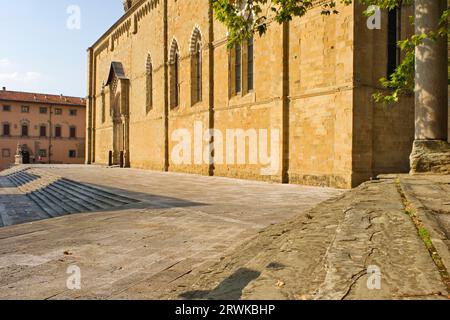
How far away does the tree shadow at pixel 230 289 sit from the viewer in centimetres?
250

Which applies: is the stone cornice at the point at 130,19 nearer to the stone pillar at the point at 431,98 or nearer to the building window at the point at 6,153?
the stone pillar at the point at 431,98

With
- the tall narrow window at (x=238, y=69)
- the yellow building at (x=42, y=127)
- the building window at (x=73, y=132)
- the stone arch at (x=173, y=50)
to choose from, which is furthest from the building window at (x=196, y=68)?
the building window at (x=73, y=132)

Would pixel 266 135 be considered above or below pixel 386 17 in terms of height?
below

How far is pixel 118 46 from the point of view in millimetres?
33938

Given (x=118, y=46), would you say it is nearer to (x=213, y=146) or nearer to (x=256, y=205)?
(x=213, y=146)

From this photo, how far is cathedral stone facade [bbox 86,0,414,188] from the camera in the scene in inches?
485

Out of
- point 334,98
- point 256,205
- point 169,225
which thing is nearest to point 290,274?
point 169,225

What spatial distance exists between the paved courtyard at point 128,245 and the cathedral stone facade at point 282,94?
493cm

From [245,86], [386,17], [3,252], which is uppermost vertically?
[386,17]

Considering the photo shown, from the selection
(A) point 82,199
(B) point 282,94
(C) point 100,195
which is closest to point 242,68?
(B) point 282,94

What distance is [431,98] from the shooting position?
6.29m

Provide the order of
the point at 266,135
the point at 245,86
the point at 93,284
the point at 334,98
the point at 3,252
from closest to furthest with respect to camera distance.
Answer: the point at 93,284 < the point at 3,252 < the point at 334,98 < the point at 266,135 < the point at 245,86

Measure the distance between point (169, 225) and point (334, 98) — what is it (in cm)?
886

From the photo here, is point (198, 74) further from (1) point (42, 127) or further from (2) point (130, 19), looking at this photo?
(1) point (42, 127)
